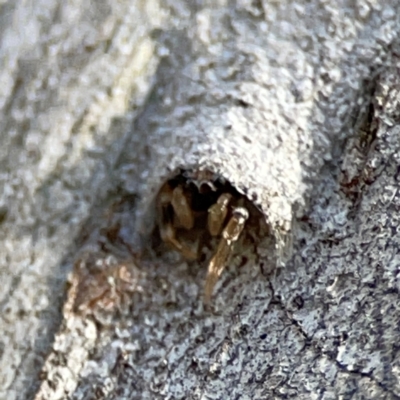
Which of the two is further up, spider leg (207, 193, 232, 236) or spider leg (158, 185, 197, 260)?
spider leg (207, 193, 232, 236)

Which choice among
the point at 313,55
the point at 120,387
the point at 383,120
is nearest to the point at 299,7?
the point at 313,55

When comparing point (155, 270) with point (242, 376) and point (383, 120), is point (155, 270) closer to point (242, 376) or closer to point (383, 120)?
point (242, 376)

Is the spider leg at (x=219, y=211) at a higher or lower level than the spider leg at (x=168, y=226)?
higher
